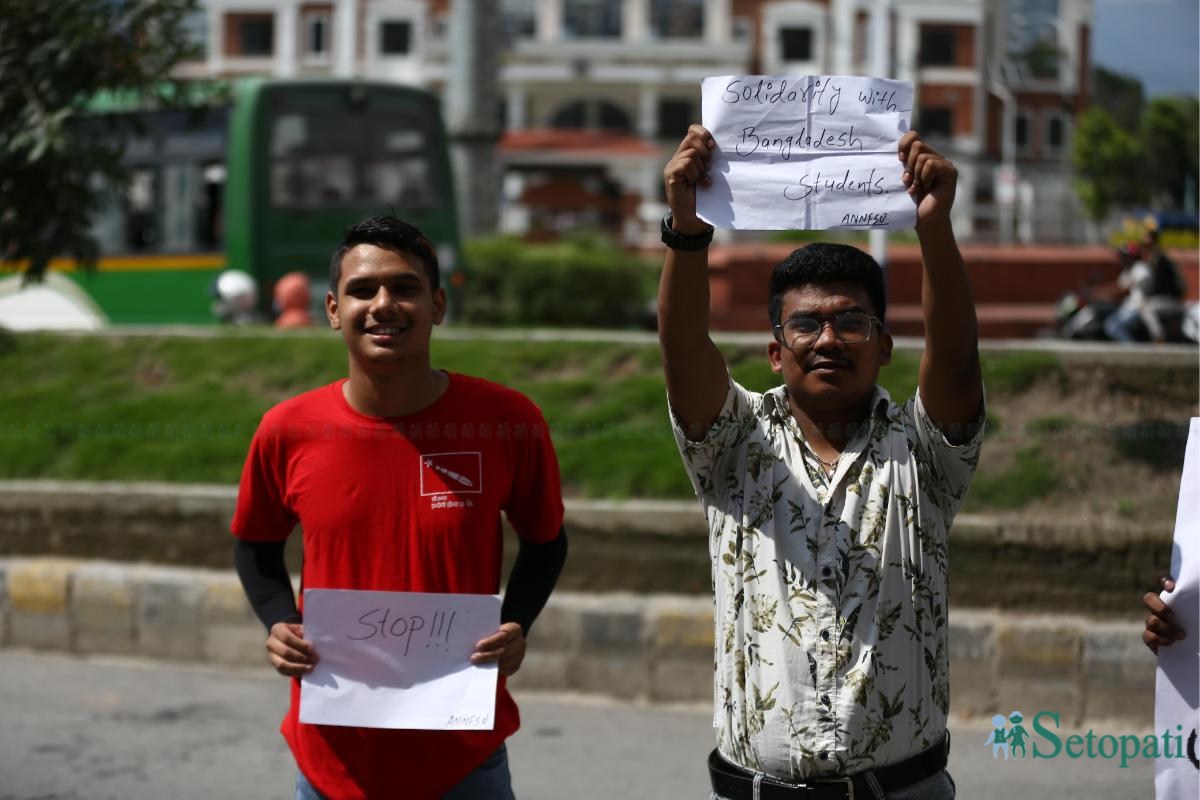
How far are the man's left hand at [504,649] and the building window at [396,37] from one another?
53.2 m

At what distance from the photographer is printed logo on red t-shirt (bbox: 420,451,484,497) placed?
3.26 meters

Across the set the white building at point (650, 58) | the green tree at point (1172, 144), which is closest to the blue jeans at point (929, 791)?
the green tree at point (1172, 144)

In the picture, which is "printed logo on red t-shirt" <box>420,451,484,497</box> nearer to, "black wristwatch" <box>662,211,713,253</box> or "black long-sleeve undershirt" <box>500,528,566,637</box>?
"black long-sleeve undershirt" <box>500,528,566,637</box>

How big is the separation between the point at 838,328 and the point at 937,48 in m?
50.2

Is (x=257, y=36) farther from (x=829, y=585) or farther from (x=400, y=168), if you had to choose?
(x=829, y=585)

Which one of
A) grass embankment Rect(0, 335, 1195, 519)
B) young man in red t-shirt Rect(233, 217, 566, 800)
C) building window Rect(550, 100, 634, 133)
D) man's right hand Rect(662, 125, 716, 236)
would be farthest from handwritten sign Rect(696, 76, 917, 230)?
building window Rect(550, 100, 634, 133)

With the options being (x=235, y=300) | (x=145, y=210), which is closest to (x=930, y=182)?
(x=235, y=300)

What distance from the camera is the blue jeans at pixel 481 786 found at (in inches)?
128

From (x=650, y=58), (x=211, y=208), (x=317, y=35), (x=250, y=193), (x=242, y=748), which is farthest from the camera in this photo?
(x=317, y=35)

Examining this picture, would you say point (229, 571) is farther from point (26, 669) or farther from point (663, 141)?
point (663, 141)

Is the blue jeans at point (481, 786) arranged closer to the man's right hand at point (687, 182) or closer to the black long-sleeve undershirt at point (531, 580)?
the black long-sleeve undershirt at point (531, 580)

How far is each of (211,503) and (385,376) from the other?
462 centimetres

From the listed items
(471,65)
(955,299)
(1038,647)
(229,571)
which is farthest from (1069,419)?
(471,65)

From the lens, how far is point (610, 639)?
22.7ft
